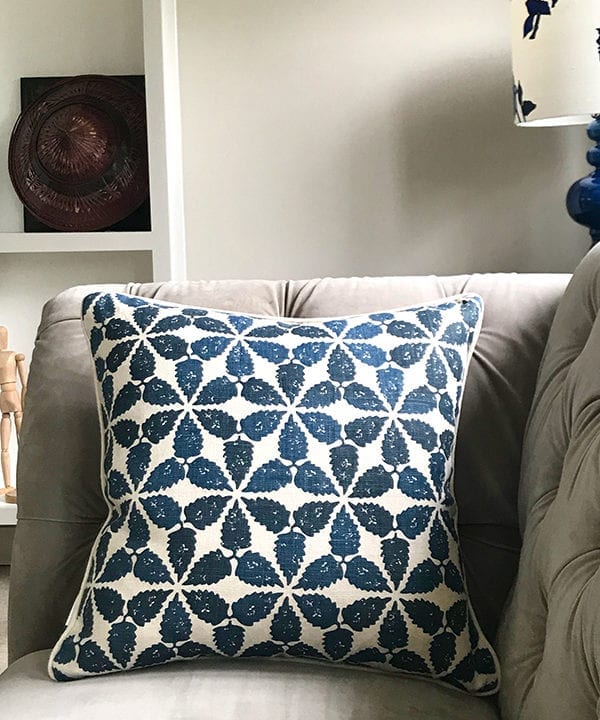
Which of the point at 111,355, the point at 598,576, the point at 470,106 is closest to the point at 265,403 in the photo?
the point at 111,355

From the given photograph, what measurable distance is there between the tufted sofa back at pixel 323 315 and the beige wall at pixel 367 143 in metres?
1.24

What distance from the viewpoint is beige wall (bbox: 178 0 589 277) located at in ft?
8.40

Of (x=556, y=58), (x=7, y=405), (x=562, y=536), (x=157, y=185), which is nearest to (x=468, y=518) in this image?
(x=562, y=536)

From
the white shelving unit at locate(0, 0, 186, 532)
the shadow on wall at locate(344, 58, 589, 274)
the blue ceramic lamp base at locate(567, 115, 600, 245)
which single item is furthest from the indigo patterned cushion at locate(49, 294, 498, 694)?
the shadow on wall at locate(344, 58, 589, 274)

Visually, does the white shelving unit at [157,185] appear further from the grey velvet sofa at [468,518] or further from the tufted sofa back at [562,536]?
the tufted sofa back at [562,536]

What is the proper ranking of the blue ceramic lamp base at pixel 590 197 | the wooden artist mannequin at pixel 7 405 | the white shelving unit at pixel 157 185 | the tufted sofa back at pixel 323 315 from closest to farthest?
the tufted sofa back at pixel 323 315 → the blue ceramic lamp base at pixel 590 197 → the white shelving unit at pixel 157 185 → the wooden artist mannequin at pixel 7 405

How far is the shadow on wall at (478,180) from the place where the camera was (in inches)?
101

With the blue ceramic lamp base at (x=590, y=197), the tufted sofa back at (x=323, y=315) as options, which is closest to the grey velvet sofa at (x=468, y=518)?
the tufted sofa back at (x=323, y=315)

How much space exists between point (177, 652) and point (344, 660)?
18 cm

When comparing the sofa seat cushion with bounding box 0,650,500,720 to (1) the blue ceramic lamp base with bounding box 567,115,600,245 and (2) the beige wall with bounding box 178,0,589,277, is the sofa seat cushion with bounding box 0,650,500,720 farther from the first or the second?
(2) the beige wall with bounding box 178,0,589,277

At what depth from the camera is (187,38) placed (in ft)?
8.53

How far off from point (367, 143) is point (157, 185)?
0.59 meters

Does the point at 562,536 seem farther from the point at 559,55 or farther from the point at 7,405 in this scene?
the point at 7,405

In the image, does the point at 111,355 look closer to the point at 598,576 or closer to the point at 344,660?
the point at 344,660
